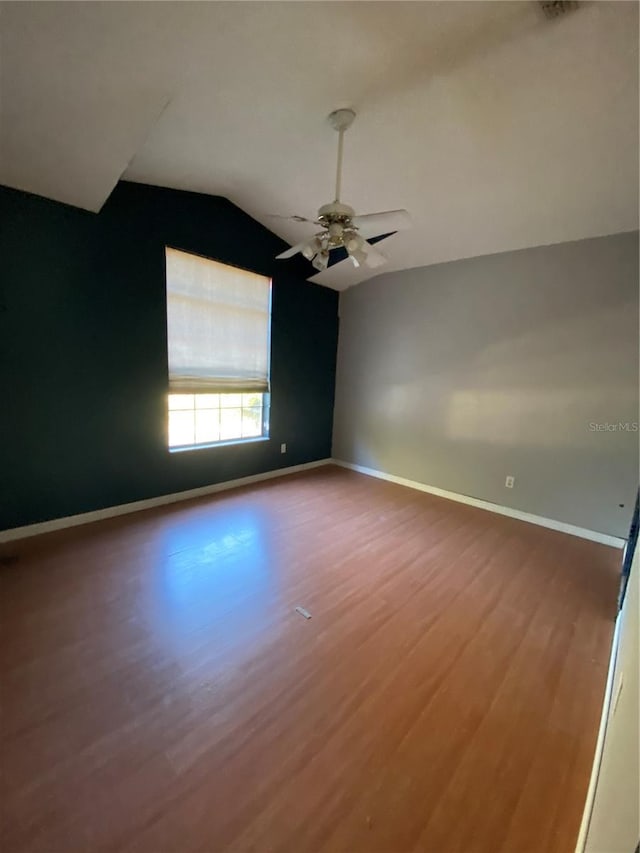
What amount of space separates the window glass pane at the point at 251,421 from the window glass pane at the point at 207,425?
0.37 meters

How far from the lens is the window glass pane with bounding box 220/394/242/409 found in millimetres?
4098

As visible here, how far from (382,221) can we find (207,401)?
2.61 meters

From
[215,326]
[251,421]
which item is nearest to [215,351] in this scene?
[215,326]

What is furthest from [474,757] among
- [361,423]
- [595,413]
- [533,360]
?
[361,423]

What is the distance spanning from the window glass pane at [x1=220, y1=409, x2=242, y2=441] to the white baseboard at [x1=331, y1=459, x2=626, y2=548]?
6.03ft

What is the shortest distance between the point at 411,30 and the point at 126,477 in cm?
363

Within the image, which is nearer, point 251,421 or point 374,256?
point 374,256

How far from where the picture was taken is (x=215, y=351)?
150 inches

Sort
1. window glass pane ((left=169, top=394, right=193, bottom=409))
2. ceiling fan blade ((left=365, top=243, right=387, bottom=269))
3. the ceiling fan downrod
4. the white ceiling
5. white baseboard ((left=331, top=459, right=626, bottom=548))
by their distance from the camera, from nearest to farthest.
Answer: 1. the white ceiling
2. the ceiling fan downrod
3. ceiling fan blade ((left=365, top=243, right=387, bottom=269))
4. white baseboard ((left=331, top=459, right=626, bottom=548))
5. window glass pane ((left=169, top=394, right=193, bottom=409))

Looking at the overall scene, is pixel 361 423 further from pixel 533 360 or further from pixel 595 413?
pixel 595 413

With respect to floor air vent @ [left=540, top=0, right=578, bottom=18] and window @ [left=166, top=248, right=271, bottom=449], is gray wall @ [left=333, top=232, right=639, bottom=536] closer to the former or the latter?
window @ [left=166, top=248, right=271, bottom=449]

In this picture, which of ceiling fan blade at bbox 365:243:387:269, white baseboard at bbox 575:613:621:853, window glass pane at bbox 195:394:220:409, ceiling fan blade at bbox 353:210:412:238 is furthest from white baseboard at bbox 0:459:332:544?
white baseboard at bbox 575:613:621:853

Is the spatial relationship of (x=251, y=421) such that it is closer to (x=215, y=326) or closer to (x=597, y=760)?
(x=215, y=326)

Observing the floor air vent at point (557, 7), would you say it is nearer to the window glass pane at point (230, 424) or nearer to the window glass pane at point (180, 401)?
the window glass pane at point (180, 401)
